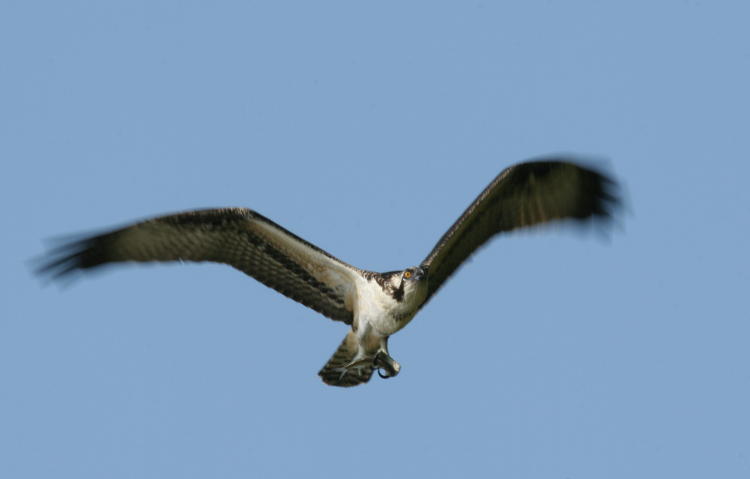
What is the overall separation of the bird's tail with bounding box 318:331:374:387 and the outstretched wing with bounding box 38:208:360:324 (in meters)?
0.30

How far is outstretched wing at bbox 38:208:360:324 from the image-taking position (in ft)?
37.9

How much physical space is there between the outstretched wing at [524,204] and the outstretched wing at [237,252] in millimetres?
1073

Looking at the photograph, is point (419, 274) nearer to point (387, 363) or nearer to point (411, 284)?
point (411, 284)

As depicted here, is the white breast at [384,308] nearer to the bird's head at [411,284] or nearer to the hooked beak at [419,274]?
the bird's head at [411,284]

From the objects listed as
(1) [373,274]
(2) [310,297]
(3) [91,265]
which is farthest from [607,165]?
(3) [91,265]

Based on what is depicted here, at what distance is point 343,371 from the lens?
481 inches

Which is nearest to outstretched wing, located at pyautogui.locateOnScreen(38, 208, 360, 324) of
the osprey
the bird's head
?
the osprey

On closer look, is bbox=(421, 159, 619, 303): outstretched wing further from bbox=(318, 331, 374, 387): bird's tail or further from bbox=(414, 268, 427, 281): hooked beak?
bbox=(318, 331, 374, 387): bird's tail

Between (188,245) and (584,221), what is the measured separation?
170 inches

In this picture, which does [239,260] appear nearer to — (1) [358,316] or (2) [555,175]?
(1) [358,316]

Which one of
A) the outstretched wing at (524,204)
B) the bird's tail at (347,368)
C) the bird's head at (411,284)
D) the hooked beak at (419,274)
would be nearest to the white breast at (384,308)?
the bird's head at (411,284)

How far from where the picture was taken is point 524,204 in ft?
40.6

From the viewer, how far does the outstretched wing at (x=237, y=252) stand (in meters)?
11.5

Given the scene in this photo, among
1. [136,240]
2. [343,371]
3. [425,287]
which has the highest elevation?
[136,240]
